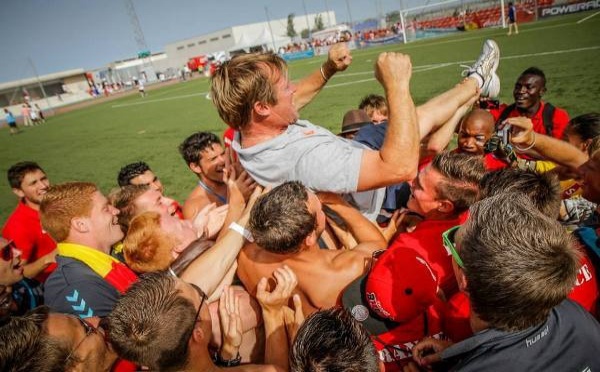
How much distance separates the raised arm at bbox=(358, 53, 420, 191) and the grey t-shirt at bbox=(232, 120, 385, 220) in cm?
11

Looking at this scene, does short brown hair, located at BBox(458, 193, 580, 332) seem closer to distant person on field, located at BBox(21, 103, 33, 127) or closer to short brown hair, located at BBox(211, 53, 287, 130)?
short brown hair, located at BBox(211, 53, 287, 130)

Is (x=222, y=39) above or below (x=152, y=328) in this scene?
above

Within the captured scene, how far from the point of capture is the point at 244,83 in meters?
2.13

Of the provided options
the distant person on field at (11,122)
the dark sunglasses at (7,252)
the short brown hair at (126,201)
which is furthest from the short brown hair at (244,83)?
the distant person on field at (11,122)

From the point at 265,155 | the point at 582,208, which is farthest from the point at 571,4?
the point at 265,155

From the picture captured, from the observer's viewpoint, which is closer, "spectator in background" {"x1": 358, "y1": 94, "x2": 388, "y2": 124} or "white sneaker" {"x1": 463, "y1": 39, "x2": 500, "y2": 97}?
"white sneaker" {"x1": 463, "y1": 39, "x2": 500, "y2": 97}

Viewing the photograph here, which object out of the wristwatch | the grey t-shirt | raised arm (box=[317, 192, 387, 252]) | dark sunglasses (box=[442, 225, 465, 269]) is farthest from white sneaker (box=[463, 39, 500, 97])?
the wristwatch

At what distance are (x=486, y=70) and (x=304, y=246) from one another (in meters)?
2.13

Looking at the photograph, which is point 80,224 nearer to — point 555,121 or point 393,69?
point 393,69

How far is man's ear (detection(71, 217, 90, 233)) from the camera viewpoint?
306cm

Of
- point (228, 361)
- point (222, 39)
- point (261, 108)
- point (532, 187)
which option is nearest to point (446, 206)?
point (532, 187)

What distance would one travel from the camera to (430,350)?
1.79m

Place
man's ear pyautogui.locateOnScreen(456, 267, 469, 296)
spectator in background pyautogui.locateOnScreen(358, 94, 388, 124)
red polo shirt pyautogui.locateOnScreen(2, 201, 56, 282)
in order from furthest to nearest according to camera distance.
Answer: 1. spectator in background pyautogui.locateOnScreen(358, 94, 388, 124)
2. red polo shirt pyautogui.locateOnScreen(2, 201, 56, 282)
3. man's ear pyautogui.locateOnScreen(456, 267, 469, 296)

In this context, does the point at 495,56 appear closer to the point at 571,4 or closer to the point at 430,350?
the point at 430,350
